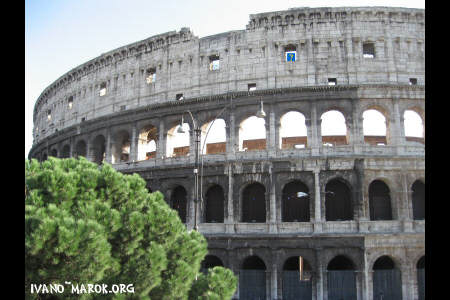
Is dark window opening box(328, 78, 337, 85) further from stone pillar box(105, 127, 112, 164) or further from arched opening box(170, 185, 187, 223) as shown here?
stone pillar box(105, 127, 112, 164)

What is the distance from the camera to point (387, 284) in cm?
1952

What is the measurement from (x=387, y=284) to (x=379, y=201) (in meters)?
4.60

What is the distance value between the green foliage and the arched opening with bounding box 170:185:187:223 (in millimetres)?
11478

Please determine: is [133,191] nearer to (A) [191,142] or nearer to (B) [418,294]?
(A) [191,142]

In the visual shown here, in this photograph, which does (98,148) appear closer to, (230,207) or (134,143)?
(134,143)

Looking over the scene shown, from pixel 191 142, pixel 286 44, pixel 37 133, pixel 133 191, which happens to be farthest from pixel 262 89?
pixel 37 133

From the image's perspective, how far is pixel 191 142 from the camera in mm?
23453

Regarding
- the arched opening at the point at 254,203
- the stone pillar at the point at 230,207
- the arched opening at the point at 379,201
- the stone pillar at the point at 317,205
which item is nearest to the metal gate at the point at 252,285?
the stone pillar at the point at 230,207

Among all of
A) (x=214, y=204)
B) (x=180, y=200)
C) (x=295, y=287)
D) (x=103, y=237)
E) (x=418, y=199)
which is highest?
(x=180, y=200)

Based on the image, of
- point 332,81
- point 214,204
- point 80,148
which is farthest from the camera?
point 80,148

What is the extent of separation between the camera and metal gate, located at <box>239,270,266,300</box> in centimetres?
2047

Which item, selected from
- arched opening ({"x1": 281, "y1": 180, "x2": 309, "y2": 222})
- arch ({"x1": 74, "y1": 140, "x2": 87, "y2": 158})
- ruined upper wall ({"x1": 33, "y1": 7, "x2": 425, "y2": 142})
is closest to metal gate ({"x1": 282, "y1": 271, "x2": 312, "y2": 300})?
arched opening ({"x1": 281, "y1": 180, "x2": 309, "y2": 222})

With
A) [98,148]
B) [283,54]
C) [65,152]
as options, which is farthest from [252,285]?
[65,152]
